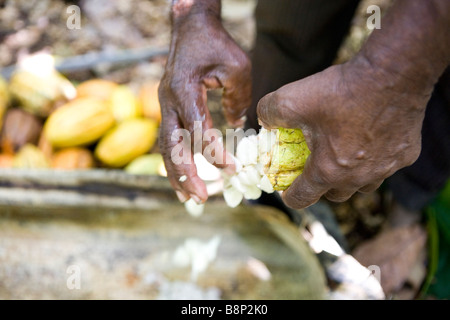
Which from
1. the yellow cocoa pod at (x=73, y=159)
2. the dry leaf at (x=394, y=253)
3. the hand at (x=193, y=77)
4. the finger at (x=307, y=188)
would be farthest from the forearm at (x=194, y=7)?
the dry leaf at (x=394, y=253)

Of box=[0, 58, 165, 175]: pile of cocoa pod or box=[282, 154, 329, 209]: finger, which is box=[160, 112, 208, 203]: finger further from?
box=[0, 58, 165, 175]: pile of cocoa pod

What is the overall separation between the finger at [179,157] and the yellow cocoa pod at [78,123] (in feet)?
2.24

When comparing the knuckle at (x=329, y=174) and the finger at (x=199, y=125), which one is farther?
the finger at (x=199, y=125)

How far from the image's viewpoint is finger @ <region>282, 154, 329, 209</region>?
2.74ft

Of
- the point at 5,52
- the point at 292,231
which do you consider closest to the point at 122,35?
the point at 5,52

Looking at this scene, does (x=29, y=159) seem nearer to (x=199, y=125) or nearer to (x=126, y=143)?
(x=126, y=143)

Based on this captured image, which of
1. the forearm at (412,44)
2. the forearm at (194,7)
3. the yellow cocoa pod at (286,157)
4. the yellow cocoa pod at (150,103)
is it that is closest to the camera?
the forearm at (412,44)

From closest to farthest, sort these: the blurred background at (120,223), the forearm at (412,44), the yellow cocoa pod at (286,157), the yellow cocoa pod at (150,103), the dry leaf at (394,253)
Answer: the forearm at (412,44)
the yellow cocoa pod at (286,157)
the blurred background at (120,223)
the dry leaf at (394,253)
the yellow cocoa pod at (150,103)

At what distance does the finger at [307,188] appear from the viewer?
84cm

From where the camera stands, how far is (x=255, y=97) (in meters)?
1.57

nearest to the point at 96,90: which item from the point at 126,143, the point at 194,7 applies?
the point at 126,143

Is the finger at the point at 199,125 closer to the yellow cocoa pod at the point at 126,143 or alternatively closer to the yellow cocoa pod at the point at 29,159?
the yellow cocoa pod at the point at 126,143

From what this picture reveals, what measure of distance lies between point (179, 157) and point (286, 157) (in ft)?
0.84

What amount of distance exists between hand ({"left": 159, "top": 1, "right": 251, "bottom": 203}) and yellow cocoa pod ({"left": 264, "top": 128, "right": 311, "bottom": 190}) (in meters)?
0.13
